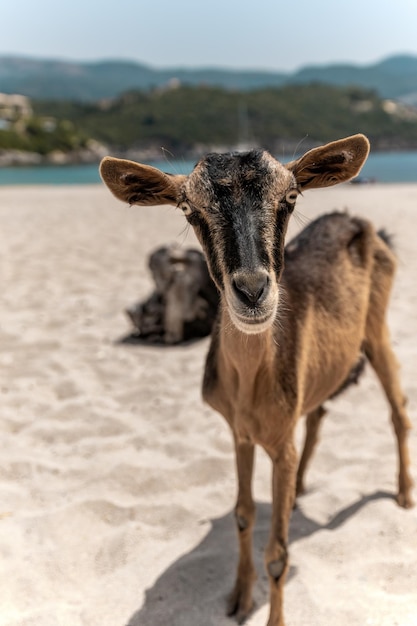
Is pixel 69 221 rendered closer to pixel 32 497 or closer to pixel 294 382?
pixel 32 497

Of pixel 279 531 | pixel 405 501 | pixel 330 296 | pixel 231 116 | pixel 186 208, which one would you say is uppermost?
pixel 186 208

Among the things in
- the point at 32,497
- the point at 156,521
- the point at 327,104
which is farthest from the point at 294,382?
the point at 327,104

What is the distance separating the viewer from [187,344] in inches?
261

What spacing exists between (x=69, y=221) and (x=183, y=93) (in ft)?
369

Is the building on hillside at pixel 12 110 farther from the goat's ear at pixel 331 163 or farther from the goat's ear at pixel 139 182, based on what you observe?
the goat's ear at pixel 331 163

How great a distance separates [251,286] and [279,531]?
4.73 feet

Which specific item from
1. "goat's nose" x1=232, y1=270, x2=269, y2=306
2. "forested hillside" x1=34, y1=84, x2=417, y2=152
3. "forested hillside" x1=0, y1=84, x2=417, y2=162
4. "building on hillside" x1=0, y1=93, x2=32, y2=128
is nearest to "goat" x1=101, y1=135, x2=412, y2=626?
"goat's nose" x1=232, y1=270, x2=269, y2=306

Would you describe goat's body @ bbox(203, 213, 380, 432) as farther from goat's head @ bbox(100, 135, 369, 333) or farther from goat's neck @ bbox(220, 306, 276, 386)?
goat's head @ bbox(100, 135, 369, 333)

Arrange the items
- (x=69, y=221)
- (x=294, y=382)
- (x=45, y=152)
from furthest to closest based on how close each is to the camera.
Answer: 1. (x=45, y=152)
2. (x=69, y=221)
3. (x=294, y=382)

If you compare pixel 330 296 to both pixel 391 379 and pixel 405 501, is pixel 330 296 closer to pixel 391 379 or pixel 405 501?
pixel 391 379

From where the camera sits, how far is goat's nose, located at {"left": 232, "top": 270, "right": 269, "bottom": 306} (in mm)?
1950

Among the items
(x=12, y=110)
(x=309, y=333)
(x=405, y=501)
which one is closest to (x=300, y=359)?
(x=309, y=333)

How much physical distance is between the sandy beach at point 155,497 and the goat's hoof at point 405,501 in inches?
1.9

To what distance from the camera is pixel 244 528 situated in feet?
9.88
